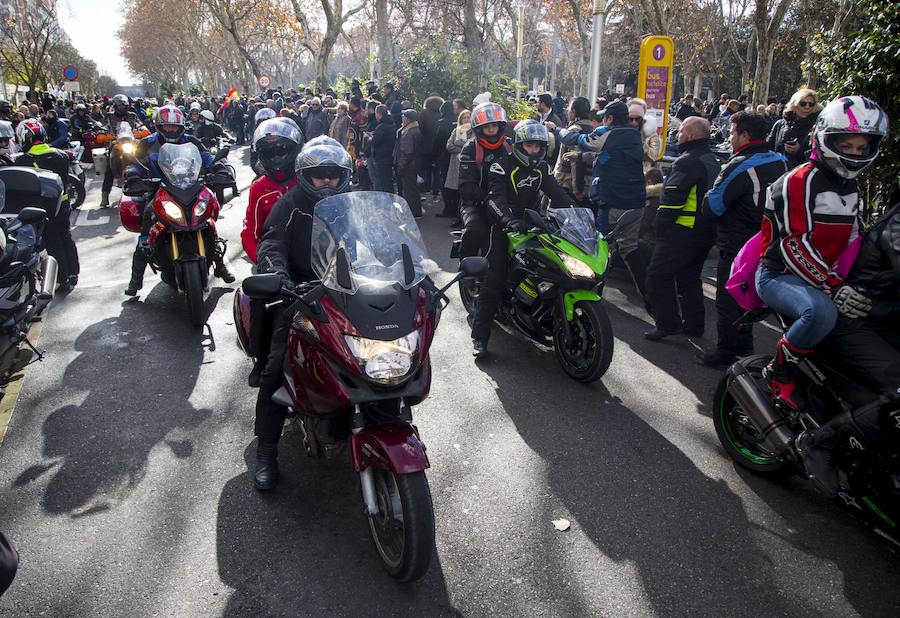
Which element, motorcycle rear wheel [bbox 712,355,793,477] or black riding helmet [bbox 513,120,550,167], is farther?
black riding helmet [bbox 513,120,550,167]

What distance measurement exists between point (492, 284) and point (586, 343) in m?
1.02

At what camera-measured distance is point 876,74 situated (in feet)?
18.6

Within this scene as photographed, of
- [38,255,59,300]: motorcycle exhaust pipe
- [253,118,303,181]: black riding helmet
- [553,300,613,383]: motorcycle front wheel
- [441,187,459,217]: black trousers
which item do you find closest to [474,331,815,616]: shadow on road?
[553,300,613,383]: motorcycle front wheel

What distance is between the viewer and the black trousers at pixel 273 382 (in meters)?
3.71

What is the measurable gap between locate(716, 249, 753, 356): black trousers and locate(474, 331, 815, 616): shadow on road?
3.88 feet

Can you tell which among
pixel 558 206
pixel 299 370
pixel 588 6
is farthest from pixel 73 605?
pixel 588 6

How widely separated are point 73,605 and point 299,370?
1.37 m

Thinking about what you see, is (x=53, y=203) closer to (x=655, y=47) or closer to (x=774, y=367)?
(x=774, y=367)

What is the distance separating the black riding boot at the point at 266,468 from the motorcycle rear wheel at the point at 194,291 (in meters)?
2.95

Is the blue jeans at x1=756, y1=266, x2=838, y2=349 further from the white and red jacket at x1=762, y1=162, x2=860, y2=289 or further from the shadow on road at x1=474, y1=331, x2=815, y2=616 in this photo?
the shadow on road at x1=474, y1=331, x2=815, y2=616

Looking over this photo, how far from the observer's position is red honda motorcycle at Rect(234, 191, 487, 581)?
118 inches

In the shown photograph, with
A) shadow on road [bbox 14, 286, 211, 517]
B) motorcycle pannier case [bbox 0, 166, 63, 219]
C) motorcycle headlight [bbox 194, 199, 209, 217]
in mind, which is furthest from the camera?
motorcycle headlight [bbox 194, 199, 209, 217]

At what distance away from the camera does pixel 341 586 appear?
10.4 feet

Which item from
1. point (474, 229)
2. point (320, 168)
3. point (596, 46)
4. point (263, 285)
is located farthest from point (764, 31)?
point (263, 285)
